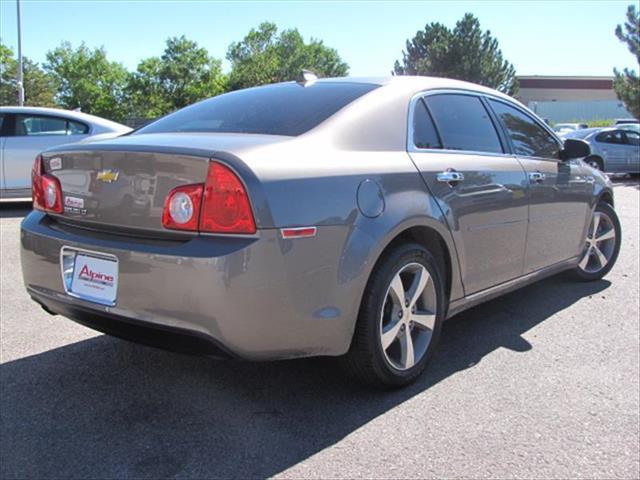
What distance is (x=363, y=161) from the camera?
2879 mm

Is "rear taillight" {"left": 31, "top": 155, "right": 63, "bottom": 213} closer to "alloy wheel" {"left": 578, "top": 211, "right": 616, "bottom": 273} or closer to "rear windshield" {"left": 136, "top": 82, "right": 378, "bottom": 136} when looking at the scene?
"rear windshield" {"left": 136, "top": 82, "right": 378, "bottom": 136}

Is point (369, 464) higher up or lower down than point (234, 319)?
lower down

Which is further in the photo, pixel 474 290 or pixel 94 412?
pixel 474 290

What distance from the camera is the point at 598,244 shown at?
5.43m

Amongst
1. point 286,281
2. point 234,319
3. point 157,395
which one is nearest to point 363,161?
point 286,281

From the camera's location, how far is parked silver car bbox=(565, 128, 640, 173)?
671 inches

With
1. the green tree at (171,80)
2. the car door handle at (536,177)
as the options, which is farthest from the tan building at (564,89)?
the car door handle at (536,177)

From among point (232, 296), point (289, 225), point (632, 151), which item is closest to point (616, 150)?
point (632, 151)

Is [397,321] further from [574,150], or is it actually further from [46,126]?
[46,126]

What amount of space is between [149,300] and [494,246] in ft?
6.96

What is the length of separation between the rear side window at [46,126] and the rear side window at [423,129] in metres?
7.09

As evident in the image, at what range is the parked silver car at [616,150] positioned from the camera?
17031 millimetres

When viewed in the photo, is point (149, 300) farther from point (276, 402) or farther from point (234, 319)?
point (276, 402)

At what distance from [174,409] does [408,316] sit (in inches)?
47.8
